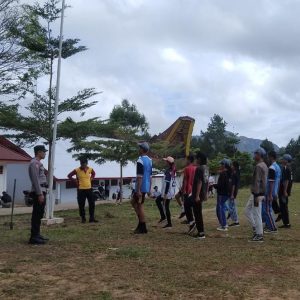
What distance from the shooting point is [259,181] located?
9.42 m

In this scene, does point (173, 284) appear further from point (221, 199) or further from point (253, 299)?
point (221, 199)

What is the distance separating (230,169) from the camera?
11617 mm

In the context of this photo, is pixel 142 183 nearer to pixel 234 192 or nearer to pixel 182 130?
pixel 234 192

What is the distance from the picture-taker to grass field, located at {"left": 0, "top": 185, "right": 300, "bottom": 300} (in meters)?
5.67

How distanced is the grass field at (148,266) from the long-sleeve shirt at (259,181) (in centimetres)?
94

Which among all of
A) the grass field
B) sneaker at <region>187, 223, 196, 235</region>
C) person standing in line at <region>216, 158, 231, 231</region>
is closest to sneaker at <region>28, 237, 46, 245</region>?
the grass field

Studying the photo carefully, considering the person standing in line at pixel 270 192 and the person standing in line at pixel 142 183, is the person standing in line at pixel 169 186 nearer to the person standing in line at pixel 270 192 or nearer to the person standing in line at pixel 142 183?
the person standing in line at pixel 142 183

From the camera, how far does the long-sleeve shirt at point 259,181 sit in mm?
9359

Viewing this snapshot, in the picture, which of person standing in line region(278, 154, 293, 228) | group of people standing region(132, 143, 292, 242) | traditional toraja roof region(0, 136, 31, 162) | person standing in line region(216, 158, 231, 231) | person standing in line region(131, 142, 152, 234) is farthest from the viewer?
traditional toraja roof region(0, 136, 31, 162)

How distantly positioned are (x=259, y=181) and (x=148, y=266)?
3369 mm

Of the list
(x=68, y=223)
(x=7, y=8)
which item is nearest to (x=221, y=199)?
(x=68, y=223)

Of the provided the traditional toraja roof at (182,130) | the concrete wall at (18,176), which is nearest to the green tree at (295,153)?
the traditional toraja roof at (182,130)

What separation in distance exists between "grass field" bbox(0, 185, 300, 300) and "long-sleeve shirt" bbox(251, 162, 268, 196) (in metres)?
0.94

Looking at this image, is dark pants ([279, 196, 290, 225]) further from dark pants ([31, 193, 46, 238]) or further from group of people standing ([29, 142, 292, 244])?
dark pants ([31, 193, 46, 238])
